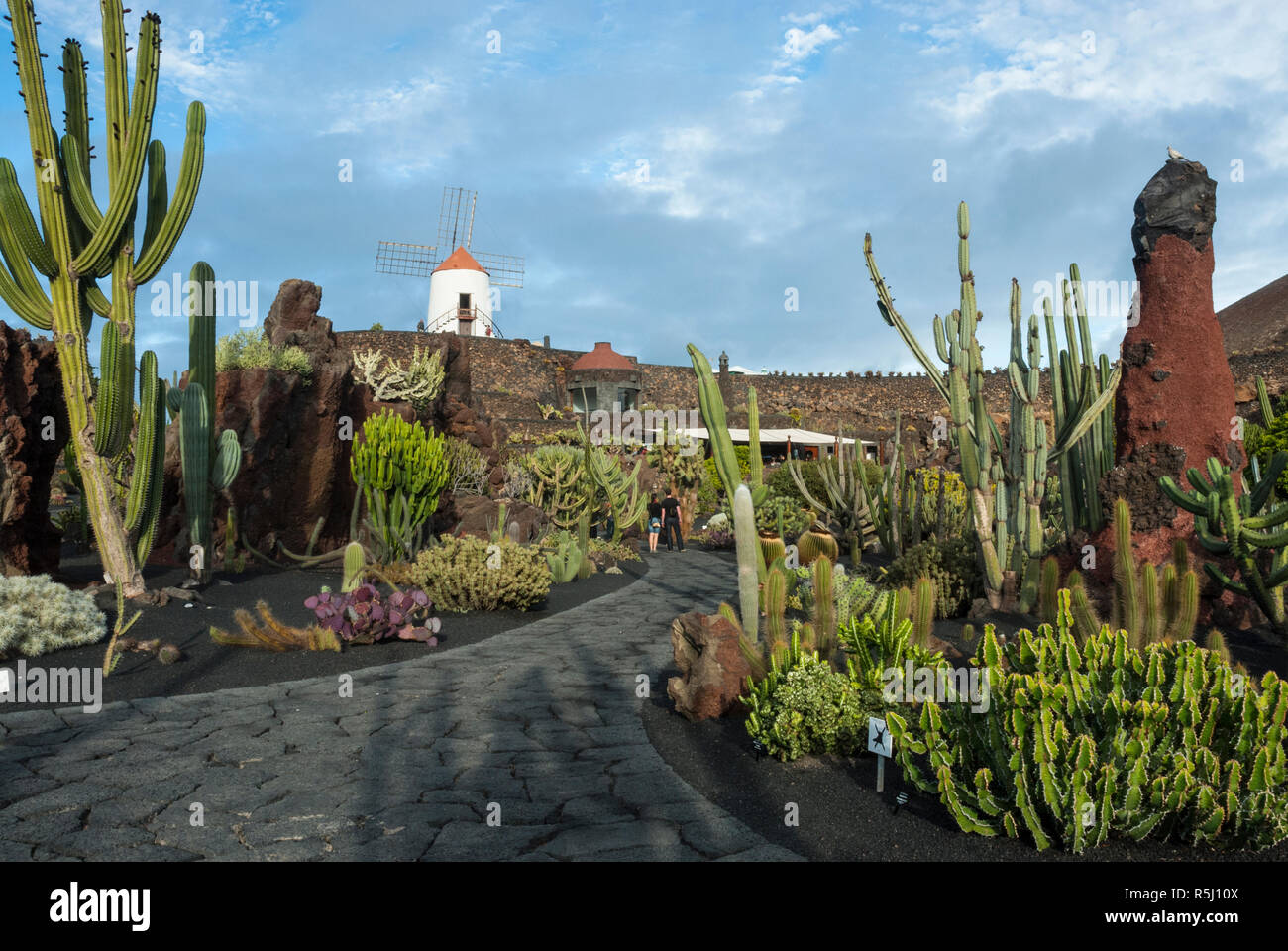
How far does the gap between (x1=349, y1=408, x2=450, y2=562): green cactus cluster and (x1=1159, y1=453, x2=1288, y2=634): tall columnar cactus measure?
7.81 meters

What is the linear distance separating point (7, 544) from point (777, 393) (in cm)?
4182

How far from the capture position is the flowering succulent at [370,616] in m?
6.92

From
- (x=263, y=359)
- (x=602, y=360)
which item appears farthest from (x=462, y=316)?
(x=263, y=359)

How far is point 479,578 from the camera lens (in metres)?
8.74

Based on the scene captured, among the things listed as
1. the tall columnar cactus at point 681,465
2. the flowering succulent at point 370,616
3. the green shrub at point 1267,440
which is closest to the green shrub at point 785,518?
the tall columnar cactus at point 681,465

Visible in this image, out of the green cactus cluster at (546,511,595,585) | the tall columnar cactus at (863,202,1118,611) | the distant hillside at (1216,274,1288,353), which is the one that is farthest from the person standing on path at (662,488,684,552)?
the distant hillside at (1216,274,1288,353)

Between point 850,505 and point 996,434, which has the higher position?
point 996,434

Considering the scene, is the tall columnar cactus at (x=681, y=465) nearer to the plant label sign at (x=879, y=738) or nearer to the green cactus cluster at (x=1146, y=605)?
the green cactus cluster at (x=1146, y=605)

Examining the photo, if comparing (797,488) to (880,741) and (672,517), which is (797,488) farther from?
(880,741)

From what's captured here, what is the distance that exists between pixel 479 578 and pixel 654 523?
799 centimetres

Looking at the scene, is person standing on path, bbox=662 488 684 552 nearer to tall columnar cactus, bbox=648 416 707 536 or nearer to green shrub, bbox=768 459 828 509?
green shrub, bbox=768 459 828 509

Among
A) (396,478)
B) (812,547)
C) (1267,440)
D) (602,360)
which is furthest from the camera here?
(602,360)
